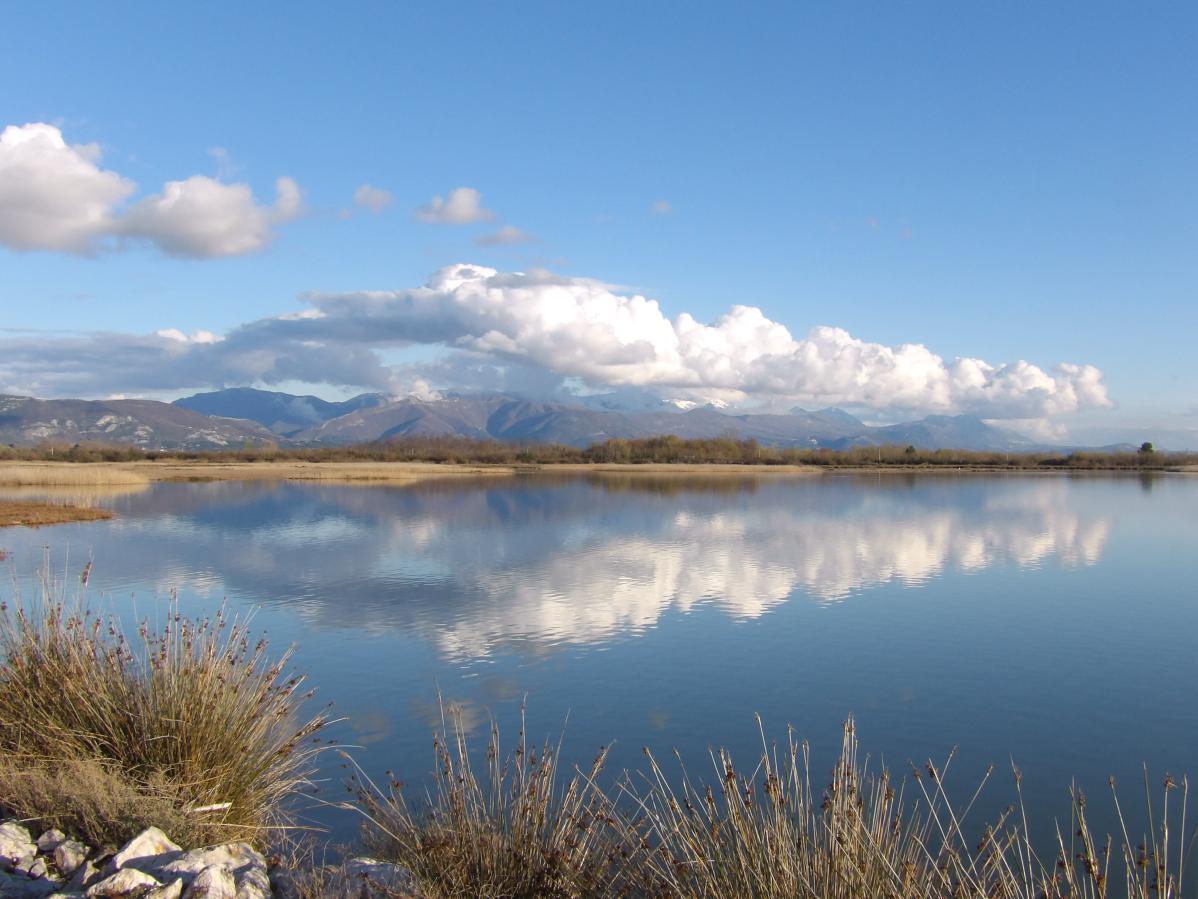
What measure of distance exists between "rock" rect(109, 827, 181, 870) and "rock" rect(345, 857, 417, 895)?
1042 millimetres

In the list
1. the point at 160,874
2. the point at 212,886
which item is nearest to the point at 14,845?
the point at 160,874

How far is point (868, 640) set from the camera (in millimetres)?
14094

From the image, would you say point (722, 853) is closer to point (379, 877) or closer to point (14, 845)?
point (379, 877)

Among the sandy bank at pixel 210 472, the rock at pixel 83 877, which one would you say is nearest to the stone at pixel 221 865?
the rock at pixel 83 877

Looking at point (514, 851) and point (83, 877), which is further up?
point (514, 851)

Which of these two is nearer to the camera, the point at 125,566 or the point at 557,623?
the point at 557,623

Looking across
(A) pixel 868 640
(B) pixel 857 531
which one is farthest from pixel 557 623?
(B) pixel 857 531

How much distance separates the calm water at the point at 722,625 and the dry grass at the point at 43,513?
1.49 meters

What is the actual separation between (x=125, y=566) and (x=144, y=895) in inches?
727

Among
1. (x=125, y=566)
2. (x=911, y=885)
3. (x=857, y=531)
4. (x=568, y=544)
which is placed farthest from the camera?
(x=857, y=531)

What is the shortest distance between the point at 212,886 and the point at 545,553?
1954 centimetres

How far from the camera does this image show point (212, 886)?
4652 mm

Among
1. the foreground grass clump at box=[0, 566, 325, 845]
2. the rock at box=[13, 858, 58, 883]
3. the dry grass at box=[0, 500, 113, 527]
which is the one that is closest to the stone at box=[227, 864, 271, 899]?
the foreground grass clump at box=[0, 566, 325, 845]

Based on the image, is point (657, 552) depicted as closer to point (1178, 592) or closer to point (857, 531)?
point (857, 531)
